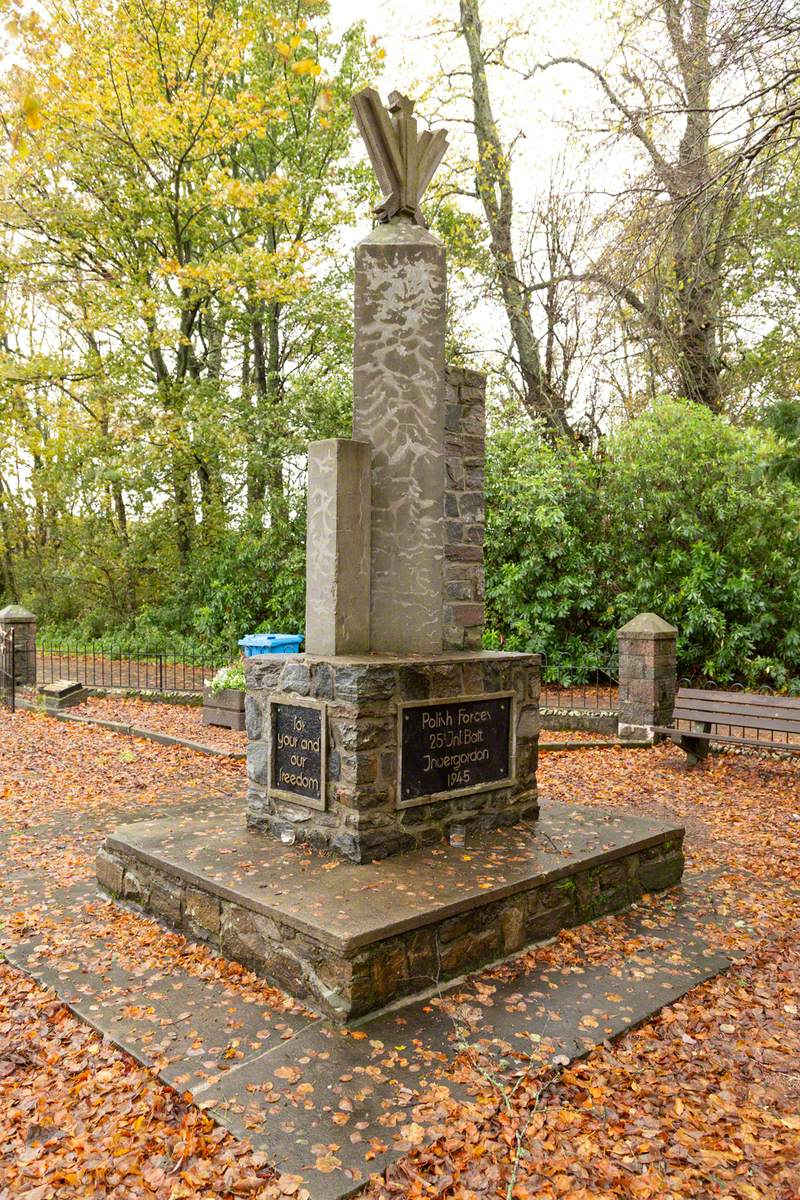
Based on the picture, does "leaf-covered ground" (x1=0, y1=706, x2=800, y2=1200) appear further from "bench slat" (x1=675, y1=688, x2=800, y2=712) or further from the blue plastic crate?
the blue plastic crate

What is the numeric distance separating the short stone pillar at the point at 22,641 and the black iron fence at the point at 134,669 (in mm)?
897

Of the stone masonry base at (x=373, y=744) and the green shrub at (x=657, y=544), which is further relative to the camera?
the green shrub at (x=657, y=544)

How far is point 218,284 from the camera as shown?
571 inches

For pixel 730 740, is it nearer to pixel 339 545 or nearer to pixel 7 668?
pixel 339 545

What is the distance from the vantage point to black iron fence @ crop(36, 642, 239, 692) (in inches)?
512

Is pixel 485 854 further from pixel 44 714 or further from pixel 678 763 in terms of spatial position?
pixel 44 714

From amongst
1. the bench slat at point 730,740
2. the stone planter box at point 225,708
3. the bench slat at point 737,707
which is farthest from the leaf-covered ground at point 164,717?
the bench slat at point 737,707

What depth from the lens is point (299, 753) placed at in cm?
442

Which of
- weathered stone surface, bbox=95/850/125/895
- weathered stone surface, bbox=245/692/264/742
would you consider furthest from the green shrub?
weathered stone surface, bbox=95/850/125/895

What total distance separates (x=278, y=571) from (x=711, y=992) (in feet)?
39.7

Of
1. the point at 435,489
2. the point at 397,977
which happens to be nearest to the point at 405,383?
the point at 435,489

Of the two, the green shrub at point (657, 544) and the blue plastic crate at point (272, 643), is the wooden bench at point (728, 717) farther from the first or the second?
the blue plastic crate at point (272, 643)

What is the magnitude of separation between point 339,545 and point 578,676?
26.4 ft

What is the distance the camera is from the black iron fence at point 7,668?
11.8m
